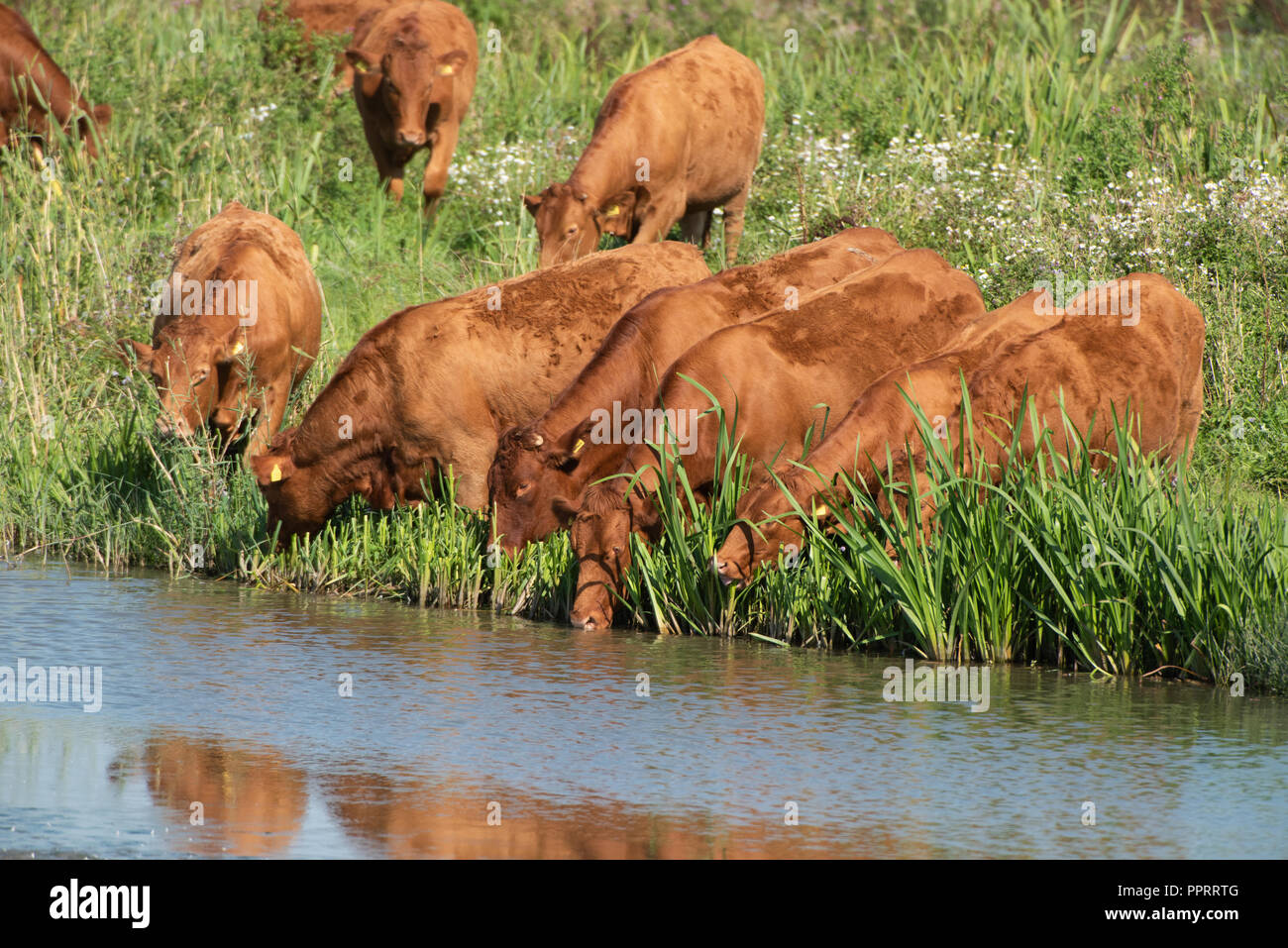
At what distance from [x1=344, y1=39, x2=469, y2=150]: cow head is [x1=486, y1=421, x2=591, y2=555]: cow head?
8.04 meters

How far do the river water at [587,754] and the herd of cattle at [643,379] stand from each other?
2.69 ft

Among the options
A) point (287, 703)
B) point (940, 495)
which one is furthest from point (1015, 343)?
point (287, 703)

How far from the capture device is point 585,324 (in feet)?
35.5

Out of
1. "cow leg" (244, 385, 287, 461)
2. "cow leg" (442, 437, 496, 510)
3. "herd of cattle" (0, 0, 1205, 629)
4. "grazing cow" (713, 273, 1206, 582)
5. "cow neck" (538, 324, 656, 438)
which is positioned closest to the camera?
"grazing cow" (713, 273, 1206, 582)

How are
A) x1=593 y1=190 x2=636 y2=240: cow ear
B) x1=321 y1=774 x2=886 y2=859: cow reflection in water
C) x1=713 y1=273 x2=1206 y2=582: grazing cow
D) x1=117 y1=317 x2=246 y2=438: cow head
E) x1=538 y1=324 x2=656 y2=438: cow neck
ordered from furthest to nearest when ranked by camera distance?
x1=593 y1=190 x2=636 y2=240: cow ear, x1=117 y1=317 x2=246 y2=438: cow head, x1=538 y1=324 x2=656 y2=438: cow neck, x1=713 y1=273 x2=1206 y2=582: grazing cow, x1=321 y1=774 x2=886 y2=859: cow reflection in water

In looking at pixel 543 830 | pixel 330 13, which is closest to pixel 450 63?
pixel 330 13

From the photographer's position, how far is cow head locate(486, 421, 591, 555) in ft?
31.1

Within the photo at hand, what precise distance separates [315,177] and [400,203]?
2.89 ft

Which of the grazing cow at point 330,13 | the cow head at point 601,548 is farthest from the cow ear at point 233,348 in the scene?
the grazing cow at point 330,13

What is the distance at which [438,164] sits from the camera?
56.5 feet

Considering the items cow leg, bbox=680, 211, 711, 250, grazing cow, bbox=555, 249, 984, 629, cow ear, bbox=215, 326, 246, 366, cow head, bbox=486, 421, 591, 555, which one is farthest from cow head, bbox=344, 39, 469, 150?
cow head, bbox=486, 421, 591, 555

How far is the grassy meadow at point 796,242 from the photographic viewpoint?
324 inches

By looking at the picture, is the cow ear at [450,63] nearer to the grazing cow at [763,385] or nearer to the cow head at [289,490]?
the cow head at [289,490]

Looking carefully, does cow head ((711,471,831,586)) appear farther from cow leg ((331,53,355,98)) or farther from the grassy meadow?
cow leg ((331,53,355,98))
